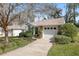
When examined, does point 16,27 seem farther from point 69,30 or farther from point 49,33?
point 69,30

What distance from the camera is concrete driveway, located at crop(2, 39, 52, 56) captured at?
5.31 metres

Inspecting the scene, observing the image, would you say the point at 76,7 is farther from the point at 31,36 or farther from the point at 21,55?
the point at 21,55

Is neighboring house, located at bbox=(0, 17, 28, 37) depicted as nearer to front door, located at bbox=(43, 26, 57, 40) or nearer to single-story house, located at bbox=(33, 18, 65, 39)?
single-story house, located at bbox=(33, 18, 65, 39)

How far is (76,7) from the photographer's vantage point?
5301 mm

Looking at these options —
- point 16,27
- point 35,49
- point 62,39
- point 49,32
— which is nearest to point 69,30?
point 62,39

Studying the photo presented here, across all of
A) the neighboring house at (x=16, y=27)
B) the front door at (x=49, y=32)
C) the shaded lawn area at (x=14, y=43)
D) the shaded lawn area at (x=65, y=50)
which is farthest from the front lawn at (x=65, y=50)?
the neighboring house at (x=16, y=27)

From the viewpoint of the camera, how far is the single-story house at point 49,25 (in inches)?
210

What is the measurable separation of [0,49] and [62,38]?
1.09 m

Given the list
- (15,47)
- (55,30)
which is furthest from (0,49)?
(55,30)

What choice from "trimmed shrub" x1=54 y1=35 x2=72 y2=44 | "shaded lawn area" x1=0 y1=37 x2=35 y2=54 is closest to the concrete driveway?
"shaded lawn area" x1=0 y1=37 x2=35 y2=54

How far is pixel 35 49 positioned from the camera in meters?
5.34

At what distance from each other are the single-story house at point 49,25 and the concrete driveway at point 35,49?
0.13m

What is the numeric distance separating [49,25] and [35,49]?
48 cm

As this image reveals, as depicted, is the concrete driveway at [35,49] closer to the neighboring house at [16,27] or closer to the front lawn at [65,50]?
the front lawn at [65,50]
